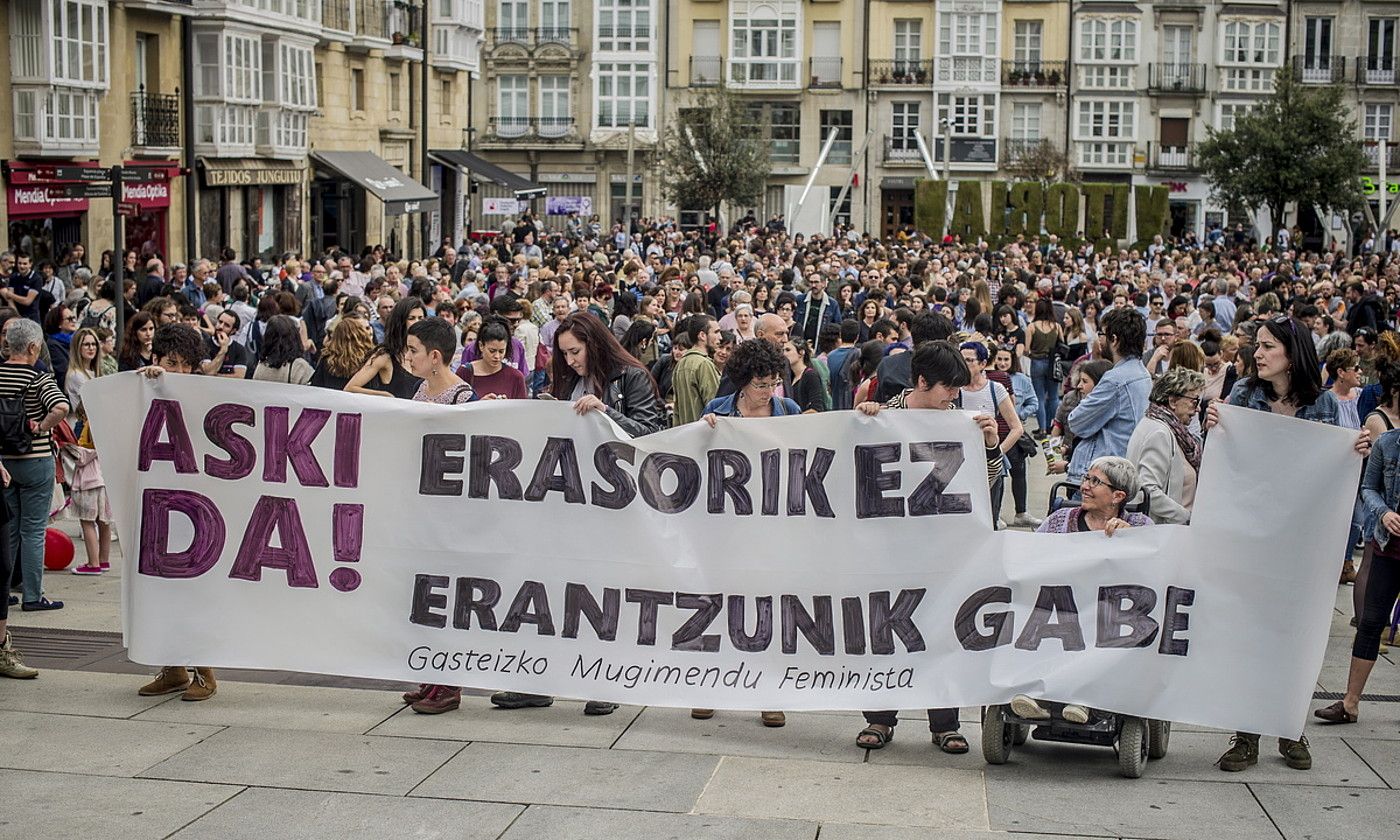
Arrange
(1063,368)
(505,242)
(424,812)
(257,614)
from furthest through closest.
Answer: (505,242), (1063,368), (257,614), (424,812)

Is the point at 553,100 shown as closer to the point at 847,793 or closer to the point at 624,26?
the point at 624,26

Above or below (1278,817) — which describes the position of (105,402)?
above

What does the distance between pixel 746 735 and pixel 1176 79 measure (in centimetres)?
6098

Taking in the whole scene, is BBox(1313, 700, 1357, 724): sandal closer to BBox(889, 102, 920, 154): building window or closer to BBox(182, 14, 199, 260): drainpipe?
BBox(182, 14, 199, 260): drainpipe

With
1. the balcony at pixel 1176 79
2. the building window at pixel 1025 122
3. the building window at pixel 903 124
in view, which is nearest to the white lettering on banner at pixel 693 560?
the building window at pixel 903 124

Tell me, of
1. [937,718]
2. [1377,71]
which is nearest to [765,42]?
[1377,71]

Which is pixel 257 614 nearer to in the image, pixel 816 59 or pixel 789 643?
pixel 789 643

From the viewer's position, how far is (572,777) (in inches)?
281

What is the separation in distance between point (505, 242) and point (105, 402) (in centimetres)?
3145

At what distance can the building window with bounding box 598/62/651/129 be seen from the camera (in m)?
65.7

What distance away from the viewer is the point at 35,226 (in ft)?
94.2

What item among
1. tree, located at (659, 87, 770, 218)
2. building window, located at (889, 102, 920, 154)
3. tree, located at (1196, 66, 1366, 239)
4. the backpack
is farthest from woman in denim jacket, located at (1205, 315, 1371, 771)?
building window, located at (889, 102, 920, 154)

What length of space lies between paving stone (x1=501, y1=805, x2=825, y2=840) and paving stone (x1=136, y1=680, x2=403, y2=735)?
1.46 meters

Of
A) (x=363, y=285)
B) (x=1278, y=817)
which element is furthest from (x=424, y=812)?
(x=363, y=285)
